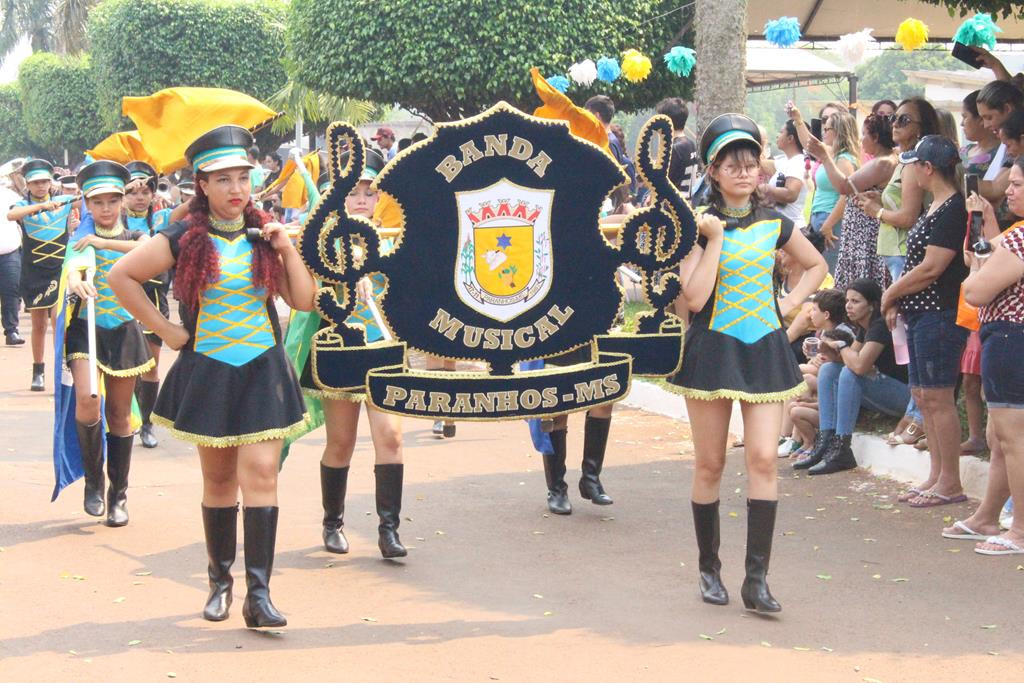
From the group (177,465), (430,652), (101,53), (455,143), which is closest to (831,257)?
(177,465)

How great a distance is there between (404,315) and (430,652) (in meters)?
1.49

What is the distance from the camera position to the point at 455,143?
6.23 meters

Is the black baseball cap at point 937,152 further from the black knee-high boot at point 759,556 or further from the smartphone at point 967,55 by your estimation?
the black knee-high boot at point 759,556

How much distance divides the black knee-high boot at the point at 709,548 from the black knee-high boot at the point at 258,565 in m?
1.86

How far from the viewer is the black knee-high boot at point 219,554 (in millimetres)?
6129

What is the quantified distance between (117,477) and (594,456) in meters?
2.76

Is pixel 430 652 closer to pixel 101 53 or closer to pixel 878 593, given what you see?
pixel 878 593

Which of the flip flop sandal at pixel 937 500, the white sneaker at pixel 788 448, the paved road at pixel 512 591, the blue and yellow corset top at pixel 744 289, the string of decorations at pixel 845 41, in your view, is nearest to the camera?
the paved road at pixel 512 591

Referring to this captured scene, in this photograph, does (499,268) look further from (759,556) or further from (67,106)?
(67,106)

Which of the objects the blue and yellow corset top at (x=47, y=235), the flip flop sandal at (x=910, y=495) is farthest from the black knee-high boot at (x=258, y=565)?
the blue and yellow corset top at (x=47, y=235)

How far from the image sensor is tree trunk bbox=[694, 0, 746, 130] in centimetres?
1269

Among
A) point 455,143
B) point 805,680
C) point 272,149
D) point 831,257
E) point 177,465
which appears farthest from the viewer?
point 272,149

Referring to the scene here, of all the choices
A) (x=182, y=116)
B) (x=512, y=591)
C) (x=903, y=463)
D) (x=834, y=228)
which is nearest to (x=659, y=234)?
(x=512, y=591)

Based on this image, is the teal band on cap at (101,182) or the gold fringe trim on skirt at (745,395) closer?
the gold fringe trim on skirt at (745,395)
